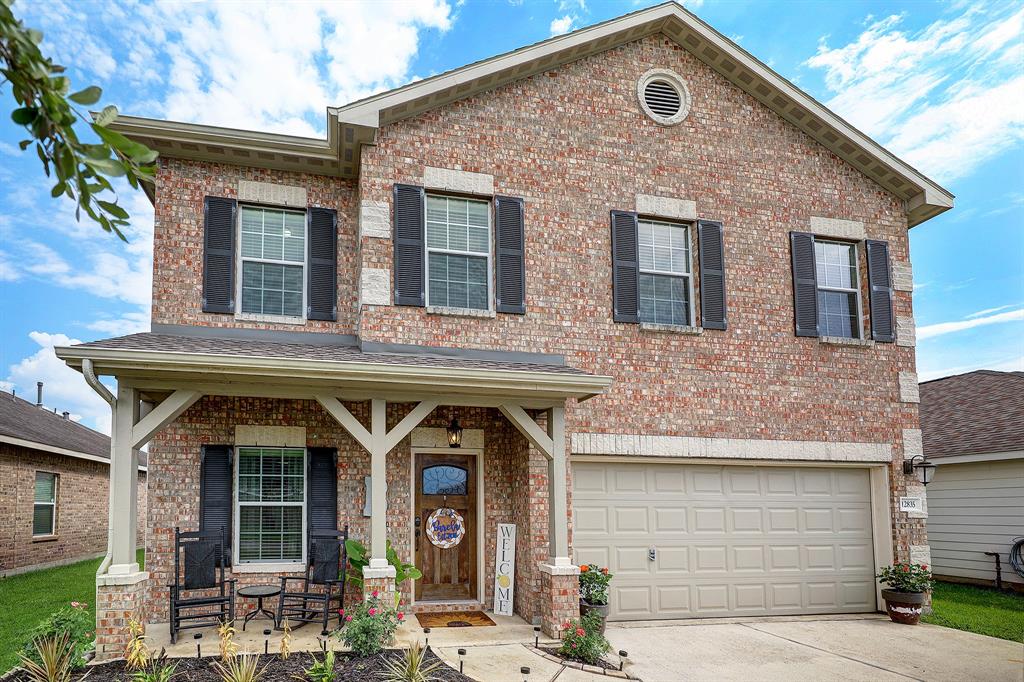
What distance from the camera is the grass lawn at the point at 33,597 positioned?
916 cm

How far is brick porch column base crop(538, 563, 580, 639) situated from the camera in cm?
900

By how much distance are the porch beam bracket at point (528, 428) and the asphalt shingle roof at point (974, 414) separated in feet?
30.1

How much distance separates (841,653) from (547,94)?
7.75m

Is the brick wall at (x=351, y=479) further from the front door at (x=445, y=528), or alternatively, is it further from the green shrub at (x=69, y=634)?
the green shrub at (x=69, y=634)

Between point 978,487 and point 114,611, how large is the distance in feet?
46.3

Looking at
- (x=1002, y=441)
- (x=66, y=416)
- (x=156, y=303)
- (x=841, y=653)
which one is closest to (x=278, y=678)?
(x=156, y=303)

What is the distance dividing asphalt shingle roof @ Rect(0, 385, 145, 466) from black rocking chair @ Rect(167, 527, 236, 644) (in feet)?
26.0

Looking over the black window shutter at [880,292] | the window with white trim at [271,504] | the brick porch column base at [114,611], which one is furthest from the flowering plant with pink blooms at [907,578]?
the brick porch column base at [114,611]

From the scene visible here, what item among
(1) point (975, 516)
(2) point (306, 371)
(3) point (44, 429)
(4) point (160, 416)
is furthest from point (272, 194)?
(1) point (975, 516)

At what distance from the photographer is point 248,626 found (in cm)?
918

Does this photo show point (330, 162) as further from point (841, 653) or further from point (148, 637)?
point (841, 653)

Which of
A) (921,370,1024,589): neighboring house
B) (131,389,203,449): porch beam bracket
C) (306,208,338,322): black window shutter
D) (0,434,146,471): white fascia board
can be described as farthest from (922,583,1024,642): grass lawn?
(0,434,146,471): white fascia board

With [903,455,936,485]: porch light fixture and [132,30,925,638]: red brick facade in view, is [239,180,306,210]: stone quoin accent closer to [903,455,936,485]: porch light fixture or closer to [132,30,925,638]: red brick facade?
[132,30,925,638]: red brick facade

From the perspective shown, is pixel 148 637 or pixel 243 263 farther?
pixel 243 263
